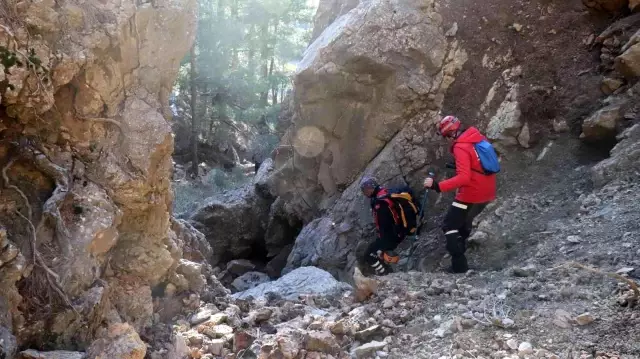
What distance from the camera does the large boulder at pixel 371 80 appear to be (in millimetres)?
9211

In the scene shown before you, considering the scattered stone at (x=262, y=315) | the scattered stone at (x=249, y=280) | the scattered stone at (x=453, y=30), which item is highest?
the scattered stone at (x=453, y=30)

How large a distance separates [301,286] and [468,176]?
8.85 feet

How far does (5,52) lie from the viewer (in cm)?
358

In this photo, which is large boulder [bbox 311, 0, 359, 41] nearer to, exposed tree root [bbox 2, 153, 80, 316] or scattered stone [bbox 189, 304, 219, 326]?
scattered stone [bbox 189, 304, 219, 326]

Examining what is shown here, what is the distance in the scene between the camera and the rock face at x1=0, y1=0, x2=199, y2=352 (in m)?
3.70

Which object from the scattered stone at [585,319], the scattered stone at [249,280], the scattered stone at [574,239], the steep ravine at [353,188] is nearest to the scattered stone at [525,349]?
the steep ravine at [353,188]

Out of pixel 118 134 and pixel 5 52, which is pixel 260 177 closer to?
pixel 118 134

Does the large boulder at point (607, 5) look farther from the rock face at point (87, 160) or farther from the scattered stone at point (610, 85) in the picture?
the rock face at point (87, 160)

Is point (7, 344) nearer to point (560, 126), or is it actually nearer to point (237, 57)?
point (560, 126)

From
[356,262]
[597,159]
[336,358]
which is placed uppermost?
[597,159]

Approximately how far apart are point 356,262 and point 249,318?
3.84 meters

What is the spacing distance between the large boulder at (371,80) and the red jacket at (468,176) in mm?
2217

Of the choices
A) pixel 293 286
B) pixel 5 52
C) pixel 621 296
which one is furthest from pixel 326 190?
pixel 5 52

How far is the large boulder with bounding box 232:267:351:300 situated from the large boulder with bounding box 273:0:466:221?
9.54 ft
